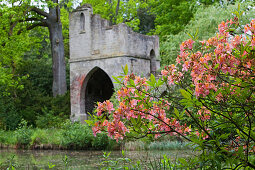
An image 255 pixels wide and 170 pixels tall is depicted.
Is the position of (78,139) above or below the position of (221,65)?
below

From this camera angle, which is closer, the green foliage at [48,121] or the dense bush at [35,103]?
the green foliage at [48,121]

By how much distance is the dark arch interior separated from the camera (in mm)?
22000

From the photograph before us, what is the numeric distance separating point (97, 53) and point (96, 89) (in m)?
3.19

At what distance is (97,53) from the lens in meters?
20.5

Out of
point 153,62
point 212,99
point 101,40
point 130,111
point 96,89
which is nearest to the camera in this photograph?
point 212,99

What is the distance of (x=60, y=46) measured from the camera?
→ 24.7 meters

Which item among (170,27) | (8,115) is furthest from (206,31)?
→ (8,115)

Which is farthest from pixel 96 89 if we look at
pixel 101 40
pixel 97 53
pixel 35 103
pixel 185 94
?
pixel 185 94

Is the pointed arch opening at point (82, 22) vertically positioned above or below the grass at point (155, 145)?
above

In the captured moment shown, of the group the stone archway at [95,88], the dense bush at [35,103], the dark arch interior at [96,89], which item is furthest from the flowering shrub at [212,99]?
the dark arch interior at [96,89]

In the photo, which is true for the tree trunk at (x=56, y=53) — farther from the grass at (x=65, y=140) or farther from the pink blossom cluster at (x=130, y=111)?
the pink blossom cluster at (x=130, y=111)

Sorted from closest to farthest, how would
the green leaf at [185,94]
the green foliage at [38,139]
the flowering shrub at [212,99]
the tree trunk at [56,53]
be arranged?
the green leaf at [185,94], the flowering shrub at [212,99], the green foliage at [38,139], the tree trunk at [56,53]

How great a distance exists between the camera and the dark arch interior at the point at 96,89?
72.2ft

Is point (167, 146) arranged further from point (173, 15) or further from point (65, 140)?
point (173, 15)
